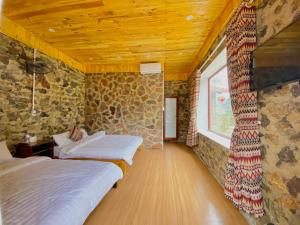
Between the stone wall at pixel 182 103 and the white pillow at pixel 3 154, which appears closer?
the white pillow at pixel 3 154

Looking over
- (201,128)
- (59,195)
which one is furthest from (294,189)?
(201,128)

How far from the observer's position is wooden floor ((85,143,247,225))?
6.60ft

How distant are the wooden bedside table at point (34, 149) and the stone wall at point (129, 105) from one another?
2053 millimetres

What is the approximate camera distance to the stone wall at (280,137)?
1.30 metres

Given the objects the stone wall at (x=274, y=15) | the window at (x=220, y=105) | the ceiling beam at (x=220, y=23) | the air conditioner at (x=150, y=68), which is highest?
the ceiling beam at (x=220, y=23)

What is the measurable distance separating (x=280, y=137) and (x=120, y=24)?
2.85m

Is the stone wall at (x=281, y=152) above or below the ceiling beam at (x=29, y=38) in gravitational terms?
below

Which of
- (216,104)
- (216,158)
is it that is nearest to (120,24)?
(216,158)

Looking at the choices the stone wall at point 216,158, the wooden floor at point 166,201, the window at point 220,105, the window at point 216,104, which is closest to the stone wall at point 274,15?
the window at point 216,104

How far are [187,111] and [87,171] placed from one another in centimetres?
523

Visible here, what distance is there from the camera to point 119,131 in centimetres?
554

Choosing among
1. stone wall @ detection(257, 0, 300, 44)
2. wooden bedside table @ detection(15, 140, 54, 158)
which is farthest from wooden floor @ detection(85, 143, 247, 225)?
stone wall @ detection(257, 0, 300, 44)

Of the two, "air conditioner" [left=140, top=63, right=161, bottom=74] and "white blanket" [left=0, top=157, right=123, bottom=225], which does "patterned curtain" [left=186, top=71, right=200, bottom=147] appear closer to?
"air conditioner" [left=140, top=63, right=161, bottom=74]

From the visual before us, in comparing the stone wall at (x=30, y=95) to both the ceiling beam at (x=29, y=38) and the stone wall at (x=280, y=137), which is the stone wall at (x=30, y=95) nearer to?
the ceiling beam at (x=29, y=38)
